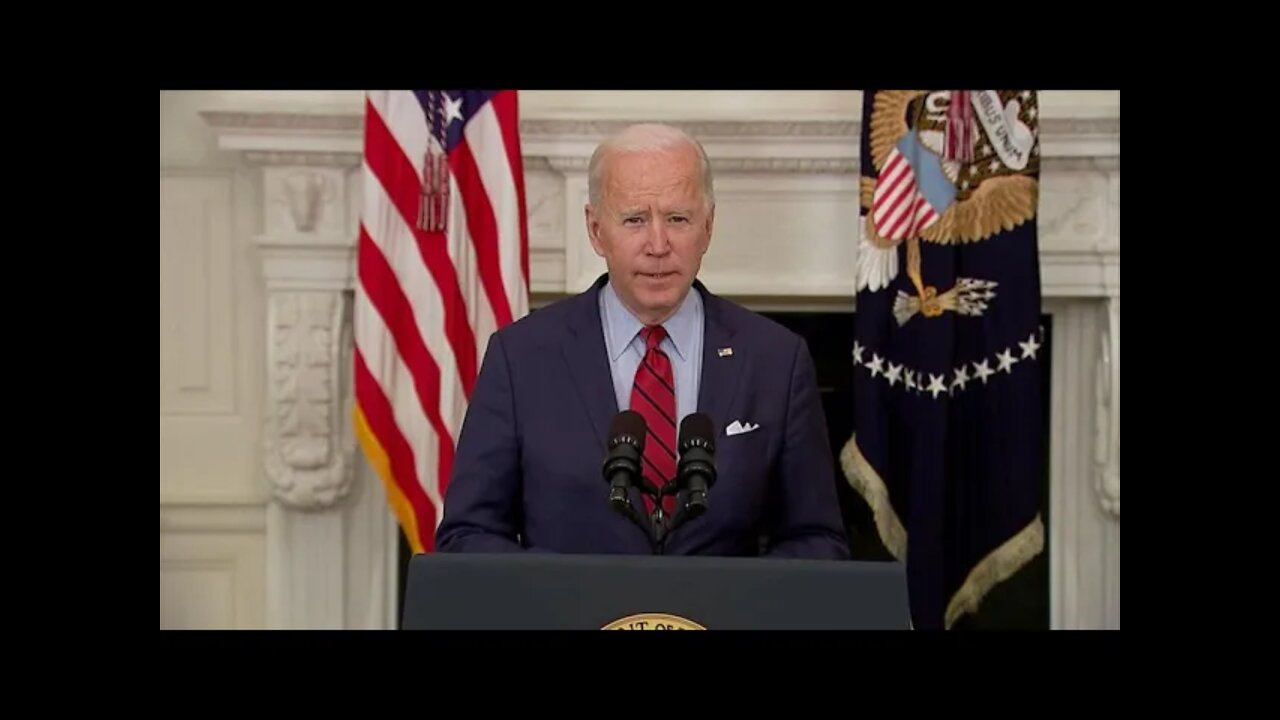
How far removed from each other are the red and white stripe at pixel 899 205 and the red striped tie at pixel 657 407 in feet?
5.56

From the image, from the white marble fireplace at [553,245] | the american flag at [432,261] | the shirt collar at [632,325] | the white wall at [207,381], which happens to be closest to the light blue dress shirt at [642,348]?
the shirt collar at [632,325]

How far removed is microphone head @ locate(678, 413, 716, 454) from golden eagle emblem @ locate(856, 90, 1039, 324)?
2.11m

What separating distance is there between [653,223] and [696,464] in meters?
0.54

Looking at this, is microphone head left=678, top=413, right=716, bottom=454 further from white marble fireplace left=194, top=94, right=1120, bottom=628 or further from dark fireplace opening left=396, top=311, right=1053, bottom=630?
dark fireplace opening left=396, top=311, right=1053, bottom=630

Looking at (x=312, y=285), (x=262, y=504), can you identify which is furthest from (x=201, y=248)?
(x=262, y=504)

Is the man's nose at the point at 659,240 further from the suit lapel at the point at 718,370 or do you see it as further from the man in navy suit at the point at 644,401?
the suit lapel at the point at 718,370

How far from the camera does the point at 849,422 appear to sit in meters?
4.35

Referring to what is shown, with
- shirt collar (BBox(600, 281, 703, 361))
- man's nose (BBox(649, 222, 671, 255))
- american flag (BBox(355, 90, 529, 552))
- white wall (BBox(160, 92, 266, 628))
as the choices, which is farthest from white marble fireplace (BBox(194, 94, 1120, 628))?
man's nose (BBox(649, 222, 671, 255))

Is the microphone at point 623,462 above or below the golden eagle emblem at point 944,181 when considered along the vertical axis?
below

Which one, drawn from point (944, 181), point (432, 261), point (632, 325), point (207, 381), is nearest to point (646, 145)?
point (632, 325)

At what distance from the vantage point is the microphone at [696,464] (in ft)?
5.76

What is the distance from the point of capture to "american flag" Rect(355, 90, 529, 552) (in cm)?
379

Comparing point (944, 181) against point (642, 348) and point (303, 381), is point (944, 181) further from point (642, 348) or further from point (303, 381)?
point (303, 381)

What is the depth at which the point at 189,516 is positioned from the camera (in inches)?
166
